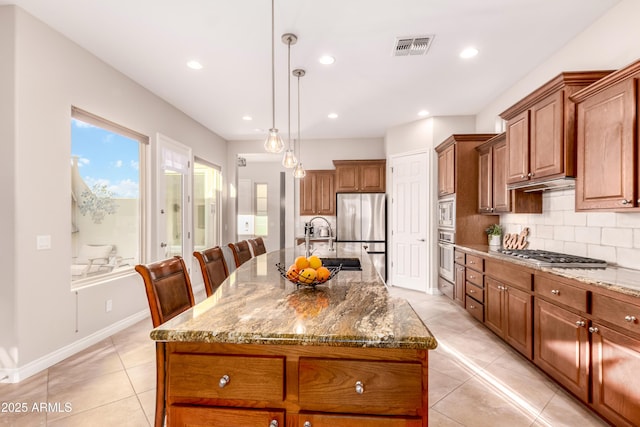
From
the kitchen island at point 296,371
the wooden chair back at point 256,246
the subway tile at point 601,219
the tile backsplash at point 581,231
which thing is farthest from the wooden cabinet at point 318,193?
the kitchen island at point 296,371

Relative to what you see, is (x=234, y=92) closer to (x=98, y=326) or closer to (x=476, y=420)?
(x=98, y=326)

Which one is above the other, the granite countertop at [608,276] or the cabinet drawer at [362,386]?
the granite countertop at [608,276]

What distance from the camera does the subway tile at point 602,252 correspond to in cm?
237

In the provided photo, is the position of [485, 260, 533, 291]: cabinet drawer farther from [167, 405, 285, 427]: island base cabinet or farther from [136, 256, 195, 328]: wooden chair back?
[136, 256, 195, 328]: wooden chair back

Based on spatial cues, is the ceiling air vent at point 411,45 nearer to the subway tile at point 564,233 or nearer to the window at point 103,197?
the subway tile at point 564,233

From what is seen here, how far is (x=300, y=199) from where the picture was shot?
627 centimetres

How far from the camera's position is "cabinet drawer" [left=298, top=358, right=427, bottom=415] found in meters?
0.95

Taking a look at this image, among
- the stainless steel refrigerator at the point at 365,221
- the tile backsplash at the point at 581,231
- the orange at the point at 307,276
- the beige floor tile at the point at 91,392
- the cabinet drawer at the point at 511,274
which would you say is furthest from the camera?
the stainless steel refrigerator at the point at 365,221

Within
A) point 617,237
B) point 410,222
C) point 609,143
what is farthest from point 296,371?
point 410,222

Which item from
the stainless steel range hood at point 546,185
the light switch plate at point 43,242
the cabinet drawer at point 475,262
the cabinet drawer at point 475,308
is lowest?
the cabinet drawer at point 475,308

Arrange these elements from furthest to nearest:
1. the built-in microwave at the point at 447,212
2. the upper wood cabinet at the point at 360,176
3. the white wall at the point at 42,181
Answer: the upper wood cabinet at the point at 360,176 < the built-in microwave at the point at 447,212 < the white wall at the point at 42,181

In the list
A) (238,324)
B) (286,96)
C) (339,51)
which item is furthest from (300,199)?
(238,324)

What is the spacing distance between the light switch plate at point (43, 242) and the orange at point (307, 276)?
2377 mm

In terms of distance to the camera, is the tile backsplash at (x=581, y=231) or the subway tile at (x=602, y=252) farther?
the subway tile at (x=602, y=252)
